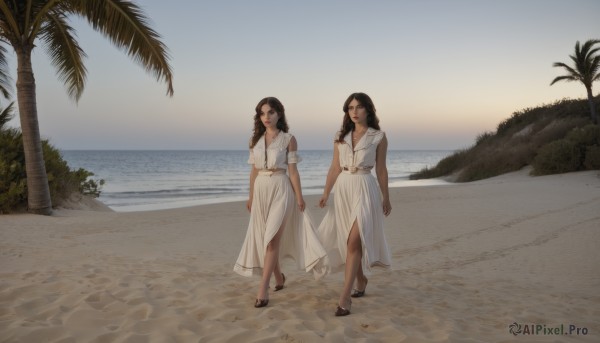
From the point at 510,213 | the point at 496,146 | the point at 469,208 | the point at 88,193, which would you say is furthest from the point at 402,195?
the point at 496,146

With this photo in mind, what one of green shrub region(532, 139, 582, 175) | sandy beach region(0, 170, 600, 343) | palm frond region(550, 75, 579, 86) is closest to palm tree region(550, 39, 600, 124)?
palm frond region(550, 75, 579, 86)

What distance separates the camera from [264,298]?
432 centimetres

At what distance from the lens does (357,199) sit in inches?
170

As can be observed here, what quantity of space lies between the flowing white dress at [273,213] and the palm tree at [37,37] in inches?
268

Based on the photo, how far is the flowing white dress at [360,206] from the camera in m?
4.23

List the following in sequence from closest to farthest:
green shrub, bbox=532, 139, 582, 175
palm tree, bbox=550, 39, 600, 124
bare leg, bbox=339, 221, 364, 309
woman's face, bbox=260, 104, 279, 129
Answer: bare leg, bbox=339, 221, 364, 309 → woman's face, bbox=260, 104, 279, 129 → green shrub, bbox=532, 139, 582, 175 → palm tree, bbox=550, 39, 600, 124

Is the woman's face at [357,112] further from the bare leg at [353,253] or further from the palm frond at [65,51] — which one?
the palm frond at [65,51]

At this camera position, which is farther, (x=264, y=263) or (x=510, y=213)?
(x=510, y=213)

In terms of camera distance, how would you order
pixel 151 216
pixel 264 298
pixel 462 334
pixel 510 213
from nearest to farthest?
pixel 462 334
pixel 264 298
pixel 510 213
pixel 151 216

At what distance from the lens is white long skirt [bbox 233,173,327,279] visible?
440cm

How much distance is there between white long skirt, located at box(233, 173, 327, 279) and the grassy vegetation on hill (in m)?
18.3

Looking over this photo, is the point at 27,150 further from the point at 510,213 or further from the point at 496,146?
the point at 496,146

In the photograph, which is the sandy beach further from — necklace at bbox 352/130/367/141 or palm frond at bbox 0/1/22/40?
palm frond at bbox 0/1/22/40

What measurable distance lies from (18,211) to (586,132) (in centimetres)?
2102
